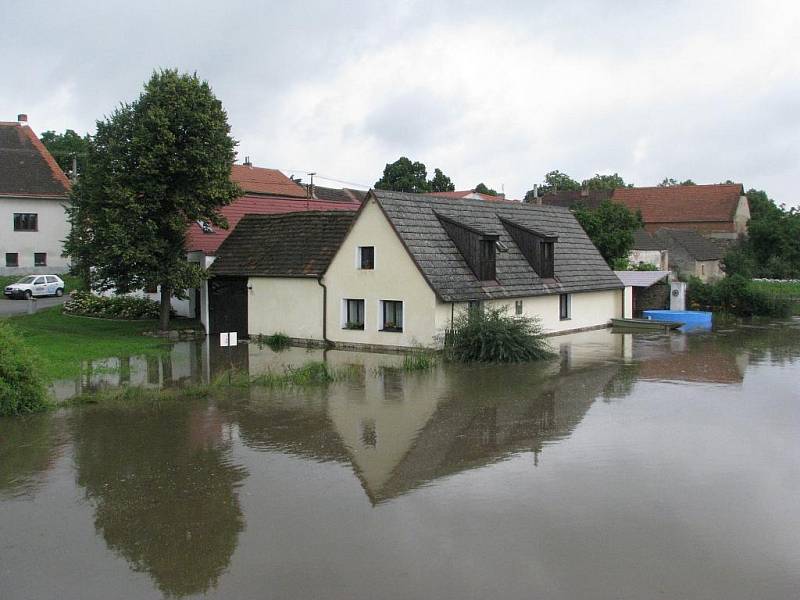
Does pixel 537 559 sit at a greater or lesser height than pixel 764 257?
lesser

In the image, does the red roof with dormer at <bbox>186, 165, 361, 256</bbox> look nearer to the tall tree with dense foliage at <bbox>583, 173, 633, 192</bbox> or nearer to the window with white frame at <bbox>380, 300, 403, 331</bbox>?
the window with white frame at <bbox>380, 300, 403, 331</bbox>

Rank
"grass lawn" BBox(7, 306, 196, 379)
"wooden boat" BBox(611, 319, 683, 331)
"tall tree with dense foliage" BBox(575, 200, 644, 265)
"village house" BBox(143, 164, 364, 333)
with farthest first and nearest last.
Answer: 1. "tall tree with dense foliage" BBox(575, 200, 644, 265)
2. "wooden boat" BBox(611, 319, 683, 331)
3. "village house" BBox(143, 164, 364, 333)
4. "grass lawn" BBox(7, 306, 196, 379)

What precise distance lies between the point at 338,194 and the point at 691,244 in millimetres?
32222

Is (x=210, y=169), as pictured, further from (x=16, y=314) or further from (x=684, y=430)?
(x=684, y=430)

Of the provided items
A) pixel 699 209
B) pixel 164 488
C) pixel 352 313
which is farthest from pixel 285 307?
pixel 699 209

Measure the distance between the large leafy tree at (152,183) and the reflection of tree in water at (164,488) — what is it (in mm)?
11820

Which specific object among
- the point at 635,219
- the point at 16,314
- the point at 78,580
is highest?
the point at 635,219

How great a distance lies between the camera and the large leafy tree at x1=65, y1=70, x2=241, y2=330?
26578 millimetres

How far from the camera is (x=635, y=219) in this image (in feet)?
149

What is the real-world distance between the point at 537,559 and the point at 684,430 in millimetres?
7070

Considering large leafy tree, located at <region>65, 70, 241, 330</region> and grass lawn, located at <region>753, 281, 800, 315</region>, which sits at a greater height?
large leafy tree, located at <region>65, 70, 241, 330</region>

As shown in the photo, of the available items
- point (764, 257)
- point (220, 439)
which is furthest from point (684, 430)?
point (764, 257)

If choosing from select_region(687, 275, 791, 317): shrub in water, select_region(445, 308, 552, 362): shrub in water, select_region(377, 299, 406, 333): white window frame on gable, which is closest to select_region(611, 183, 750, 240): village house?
select_region(687, 275, 791, 317): shrub in water

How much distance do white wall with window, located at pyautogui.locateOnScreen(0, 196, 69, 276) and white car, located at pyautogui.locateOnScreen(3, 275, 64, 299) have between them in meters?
4.86
